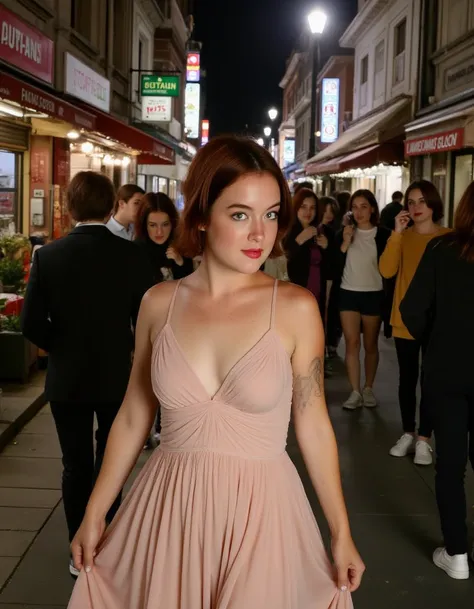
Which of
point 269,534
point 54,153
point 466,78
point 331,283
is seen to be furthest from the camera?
point 466,78

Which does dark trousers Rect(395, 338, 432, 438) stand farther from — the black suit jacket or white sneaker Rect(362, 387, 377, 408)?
the black suit jacket

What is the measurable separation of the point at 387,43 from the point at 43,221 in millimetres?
13385

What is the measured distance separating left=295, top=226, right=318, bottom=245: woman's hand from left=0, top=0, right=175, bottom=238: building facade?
3.13 m

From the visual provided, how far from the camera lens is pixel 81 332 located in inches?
153

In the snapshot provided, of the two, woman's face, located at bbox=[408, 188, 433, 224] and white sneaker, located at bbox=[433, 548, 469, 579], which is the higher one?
woman's face, located at bbox=[408, 188, 433, 224]

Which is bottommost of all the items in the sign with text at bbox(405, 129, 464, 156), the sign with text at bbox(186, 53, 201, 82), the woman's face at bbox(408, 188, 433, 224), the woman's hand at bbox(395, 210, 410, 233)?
the woman's hand at bbox(395, 210, 410, 233)

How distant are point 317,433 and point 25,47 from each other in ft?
32.2

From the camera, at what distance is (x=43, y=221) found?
12.8 m

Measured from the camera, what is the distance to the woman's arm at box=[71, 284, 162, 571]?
235 cm

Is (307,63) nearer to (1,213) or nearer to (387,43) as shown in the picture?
(387,43)

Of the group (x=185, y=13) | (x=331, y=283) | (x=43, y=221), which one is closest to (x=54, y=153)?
(x=43, y=221)

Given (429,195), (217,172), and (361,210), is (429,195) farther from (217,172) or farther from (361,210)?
(217,172)

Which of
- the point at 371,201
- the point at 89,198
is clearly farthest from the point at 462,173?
the point at 89,198

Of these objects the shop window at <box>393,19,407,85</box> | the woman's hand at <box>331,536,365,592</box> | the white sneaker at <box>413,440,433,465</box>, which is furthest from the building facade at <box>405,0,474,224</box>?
the woman's hand at <box>331,536,365,592</box>
